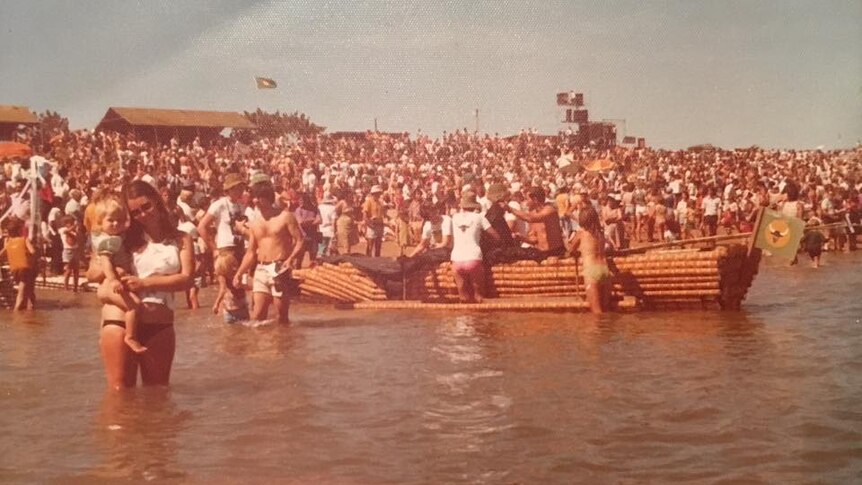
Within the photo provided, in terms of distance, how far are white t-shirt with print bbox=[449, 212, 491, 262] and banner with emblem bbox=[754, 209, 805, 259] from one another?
3.23 m

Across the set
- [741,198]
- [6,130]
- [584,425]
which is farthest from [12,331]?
[741,198]

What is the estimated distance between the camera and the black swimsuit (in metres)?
6.36

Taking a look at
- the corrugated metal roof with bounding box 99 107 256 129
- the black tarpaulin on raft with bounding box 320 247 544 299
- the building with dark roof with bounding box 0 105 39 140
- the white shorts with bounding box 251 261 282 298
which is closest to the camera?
the white shorts with bounding box 251 261 282 298

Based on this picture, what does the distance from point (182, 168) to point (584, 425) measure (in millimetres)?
16368

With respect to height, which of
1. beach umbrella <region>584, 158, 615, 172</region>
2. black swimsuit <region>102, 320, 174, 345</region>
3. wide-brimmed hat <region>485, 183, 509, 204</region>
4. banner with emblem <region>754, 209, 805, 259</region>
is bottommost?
black swimsuit <region>102, 320, 174, 345</region>

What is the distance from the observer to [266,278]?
430 inches

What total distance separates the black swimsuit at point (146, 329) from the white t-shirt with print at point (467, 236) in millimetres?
6573

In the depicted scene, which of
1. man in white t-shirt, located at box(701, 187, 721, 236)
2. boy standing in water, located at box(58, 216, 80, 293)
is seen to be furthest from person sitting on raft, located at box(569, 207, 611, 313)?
man in white t-shirt, located at box(701, 187, 721, 236)

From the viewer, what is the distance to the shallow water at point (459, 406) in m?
5.68

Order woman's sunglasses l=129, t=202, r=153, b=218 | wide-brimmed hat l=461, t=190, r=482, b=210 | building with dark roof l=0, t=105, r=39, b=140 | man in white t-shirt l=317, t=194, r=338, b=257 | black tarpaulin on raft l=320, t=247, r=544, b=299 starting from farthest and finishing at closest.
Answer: building with dark roof l=0, t=105, r=39, b=140
man in white t-shirt l=317, t=194, r=338, b=257
black tarpaulin on raft l=320, t=247, r=544, b=299
wide-brimmed hat l=461, t=190, r=482, b=210
woman's sunglasses l=129, t=202, r=153, b=218

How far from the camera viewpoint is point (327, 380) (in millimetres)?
8211

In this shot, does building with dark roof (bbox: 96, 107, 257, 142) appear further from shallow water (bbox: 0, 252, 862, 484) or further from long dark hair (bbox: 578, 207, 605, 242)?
long dark hair (bbox: 578, 207, 605, 242)

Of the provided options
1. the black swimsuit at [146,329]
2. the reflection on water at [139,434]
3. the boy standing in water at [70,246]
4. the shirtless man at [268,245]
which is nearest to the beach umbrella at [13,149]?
the boy standing in water at [70,246]

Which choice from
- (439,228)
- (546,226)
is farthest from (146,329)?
(439,228)
